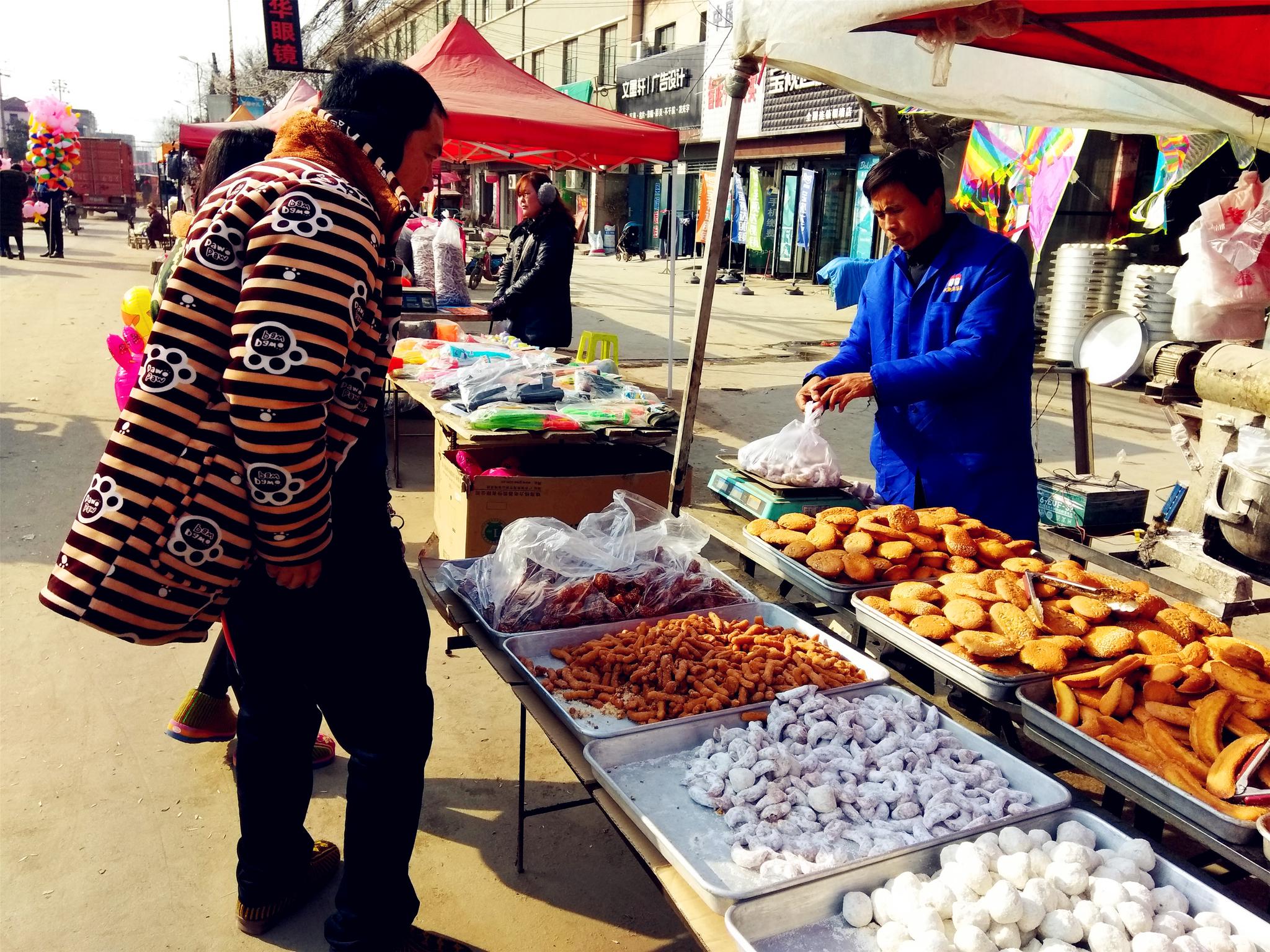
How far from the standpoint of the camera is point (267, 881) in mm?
2275

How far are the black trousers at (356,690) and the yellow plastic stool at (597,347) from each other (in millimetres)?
4318

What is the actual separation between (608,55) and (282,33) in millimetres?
13110

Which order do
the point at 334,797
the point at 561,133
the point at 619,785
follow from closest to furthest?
the point at 619,785
the point at 334,797
the point at 561,133

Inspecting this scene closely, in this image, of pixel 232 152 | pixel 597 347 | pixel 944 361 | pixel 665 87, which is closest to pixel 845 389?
pixel 944 361

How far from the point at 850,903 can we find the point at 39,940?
2136 mm

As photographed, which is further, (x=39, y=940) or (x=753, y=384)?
(x=753, y=384)

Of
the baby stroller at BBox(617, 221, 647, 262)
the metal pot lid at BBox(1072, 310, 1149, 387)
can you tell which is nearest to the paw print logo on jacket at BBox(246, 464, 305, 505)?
the metal pot lid at BBox(1072, 310, 1149, 387)

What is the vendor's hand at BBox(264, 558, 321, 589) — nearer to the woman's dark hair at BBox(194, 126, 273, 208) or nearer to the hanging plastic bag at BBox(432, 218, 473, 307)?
the woman's dark hair at BBox(194, 126, 273, 208)

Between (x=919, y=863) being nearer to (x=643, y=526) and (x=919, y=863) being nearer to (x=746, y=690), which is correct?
(x=746, y=690)

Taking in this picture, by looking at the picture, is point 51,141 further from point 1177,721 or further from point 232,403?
point 1177,721

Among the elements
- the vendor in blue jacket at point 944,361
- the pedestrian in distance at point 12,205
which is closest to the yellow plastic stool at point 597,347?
the vendor in blue jacket at point 944,361

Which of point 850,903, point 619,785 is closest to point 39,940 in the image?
→ point 619,785

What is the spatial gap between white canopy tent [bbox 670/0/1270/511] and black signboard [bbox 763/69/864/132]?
46.8 feet

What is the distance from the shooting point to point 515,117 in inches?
284
